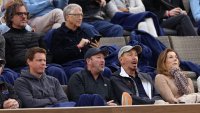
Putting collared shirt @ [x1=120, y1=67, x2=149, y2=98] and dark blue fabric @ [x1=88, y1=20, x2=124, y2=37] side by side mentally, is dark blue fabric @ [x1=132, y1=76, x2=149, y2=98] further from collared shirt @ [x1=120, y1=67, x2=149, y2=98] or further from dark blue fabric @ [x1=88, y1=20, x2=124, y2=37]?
dark blue fabric @ [x1=88, y1=20, x2=124, y2=37]

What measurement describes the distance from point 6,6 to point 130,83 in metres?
1.79

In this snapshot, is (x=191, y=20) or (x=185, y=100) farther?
(x=191, y=20)

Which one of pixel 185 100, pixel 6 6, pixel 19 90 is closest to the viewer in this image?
pixel 19 90

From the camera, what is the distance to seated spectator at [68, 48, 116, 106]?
372 inches

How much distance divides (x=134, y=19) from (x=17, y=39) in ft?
7.98

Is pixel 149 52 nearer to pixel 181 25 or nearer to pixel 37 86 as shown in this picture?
pixel 181 25

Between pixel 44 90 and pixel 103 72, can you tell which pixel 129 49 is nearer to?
pixel 103 72

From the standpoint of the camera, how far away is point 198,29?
12.7 metres

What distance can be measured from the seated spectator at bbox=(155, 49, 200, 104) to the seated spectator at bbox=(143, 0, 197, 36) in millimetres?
2225

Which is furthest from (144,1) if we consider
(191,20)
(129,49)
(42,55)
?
(42,55)

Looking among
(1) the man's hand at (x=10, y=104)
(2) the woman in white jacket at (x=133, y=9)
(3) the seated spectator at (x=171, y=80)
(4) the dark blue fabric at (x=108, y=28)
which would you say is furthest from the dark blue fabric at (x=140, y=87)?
(2) the woman in white jacket at (x=133, y=9)

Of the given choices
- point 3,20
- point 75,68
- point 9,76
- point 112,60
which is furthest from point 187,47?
point 9,76

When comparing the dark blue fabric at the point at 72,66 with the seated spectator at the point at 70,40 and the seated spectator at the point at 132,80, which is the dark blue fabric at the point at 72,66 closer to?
the seated spectator at the point at 70,40

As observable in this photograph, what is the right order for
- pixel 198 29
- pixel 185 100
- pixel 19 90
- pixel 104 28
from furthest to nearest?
pixel 198 29 → pixel 104 28 → pixel 185 100 → pixel 19 90
